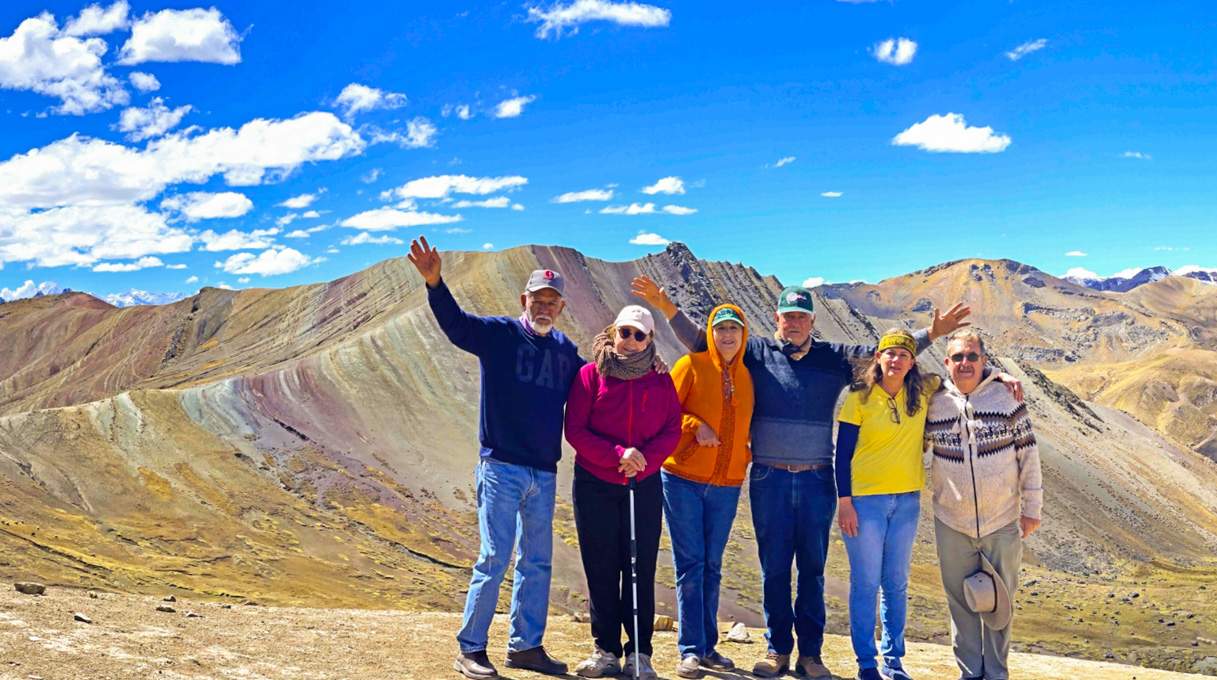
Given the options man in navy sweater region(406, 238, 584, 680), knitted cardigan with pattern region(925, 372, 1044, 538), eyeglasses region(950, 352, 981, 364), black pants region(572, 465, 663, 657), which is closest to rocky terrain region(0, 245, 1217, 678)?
man in navy sweater region(406, 238, 584, 680)

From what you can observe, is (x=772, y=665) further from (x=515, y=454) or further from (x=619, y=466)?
(x=515, y=454)

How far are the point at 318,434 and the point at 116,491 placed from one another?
4621 millimetres

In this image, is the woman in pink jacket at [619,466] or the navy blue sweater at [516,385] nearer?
the woman in pink jacket at [619,466]

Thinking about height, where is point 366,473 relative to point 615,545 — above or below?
below

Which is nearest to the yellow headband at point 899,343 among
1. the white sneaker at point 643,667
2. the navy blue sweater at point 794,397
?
the navy blue sweater at point 794,397

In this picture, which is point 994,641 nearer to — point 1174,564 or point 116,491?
point 116,491

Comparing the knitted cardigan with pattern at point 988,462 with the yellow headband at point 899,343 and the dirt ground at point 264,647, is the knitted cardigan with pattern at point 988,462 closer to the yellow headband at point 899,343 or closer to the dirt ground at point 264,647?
the yellow headband at point 899,343

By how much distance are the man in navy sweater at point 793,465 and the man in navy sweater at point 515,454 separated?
2.61 feet

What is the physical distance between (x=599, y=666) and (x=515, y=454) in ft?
4.16

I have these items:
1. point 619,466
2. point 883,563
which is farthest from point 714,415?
point 883,563

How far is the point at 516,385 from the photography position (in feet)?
15.4

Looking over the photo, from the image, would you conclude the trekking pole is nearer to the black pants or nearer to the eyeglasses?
the black pants

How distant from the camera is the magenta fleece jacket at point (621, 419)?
15.2 feet

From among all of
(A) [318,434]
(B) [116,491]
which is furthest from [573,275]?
(B) [116,491]
